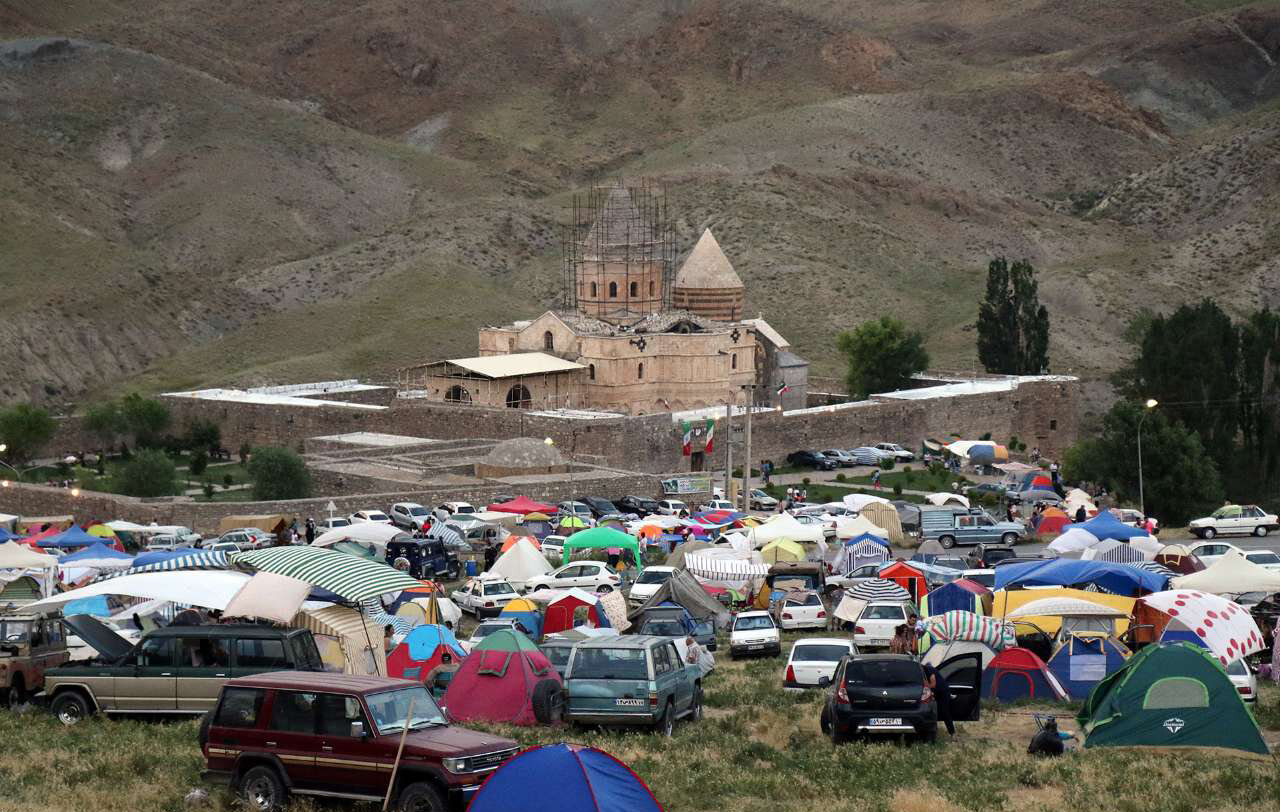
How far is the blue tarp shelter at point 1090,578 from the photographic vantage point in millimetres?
28016

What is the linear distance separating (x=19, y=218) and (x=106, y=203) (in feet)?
53.3

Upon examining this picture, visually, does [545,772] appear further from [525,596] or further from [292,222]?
[292,222]

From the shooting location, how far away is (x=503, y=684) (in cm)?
2014

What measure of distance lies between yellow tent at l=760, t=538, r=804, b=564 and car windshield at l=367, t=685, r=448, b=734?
62.5 ft

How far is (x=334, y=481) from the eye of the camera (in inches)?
2028

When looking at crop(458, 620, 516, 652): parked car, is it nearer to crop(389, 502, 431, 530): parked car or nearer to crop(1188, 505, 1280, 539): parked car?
crop(389, 502, 431, 530): parked car

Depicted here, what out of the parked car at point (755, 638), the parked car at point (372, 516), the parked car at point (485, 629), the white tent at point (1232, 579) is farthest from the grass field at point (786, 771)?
the parked car at point (372, 516)

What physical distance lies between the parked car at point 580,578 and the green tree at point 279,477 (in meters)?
18.1

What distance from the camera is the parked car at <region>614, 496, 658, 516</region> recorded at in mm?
47375

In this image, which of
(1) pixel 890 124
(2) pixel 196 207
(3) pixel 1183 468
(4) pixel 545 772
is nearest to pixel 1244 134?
(1) pixel 890 124

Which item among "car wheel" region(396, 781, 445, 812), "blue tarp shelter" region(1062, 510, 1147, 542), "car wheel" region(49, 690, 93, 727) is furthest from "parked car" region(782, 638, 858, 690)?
Answer: "blue tarp shelter" region(1062, 510, 1147, 542)

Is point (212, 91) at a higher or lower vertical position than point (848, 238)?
higher

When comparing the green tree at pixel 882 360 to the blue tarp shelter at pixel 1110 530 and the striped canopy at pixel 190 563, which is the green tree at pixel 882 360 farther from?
the striped canopy at pixel 190 563

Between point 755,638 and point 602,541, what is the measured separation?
31.2 feet
